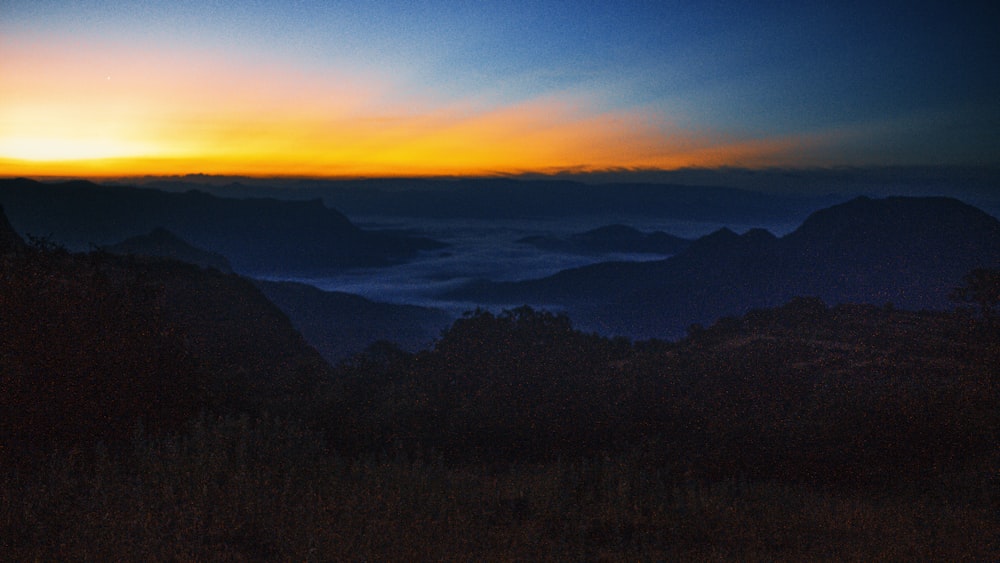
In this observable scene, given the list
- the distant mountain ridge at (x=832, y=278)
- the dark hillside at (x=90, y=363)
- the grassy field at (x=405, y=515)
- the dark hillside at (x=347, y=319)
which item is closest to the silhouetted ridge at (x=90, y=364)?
the dark hillside at (x=90, y=363)

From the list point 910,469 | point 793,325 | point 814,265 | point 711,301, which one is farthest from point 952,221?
point 910,469

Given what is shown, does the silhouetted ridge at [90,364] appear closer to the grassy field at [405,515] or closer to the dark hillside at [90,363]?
the dark hillside at [90,363]

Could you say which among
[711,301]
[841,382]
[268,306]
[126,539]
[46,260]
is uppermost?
[46,260]

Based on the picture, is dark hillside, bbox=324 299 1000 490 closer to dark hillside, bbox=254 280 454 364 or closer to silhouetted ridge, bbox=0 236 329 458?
silhouetted ridge, bbox=0 236 329 458

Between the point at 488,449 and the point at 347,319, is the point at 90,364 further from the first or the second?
the point at 347,319

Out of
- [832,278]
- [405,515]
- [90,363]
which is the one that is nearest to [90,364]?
[90,363]

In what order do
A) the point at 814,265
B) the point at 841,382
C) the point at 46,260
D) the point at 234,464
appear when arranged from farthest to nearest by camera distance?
1. the point at 814,265
2. the point at 841,382
3. the point at 46,260
4. the point at 234,464

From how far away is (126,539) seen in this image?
559 centimetres

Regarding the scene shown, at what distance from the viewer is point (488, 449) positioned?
12406 millimetres

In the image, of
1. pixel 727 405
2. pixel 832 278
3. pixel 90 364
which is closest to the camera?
pixel 90 364

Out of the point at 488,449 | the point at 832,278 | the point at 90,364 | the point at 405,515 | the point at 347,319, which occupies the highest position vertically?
the point at 90,364

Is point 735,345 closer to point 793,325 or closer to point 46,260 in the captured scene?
point 793,325

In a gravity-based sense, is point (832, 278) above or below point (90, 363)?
below

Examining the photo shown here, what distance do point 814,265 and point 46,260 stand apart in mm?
204193
